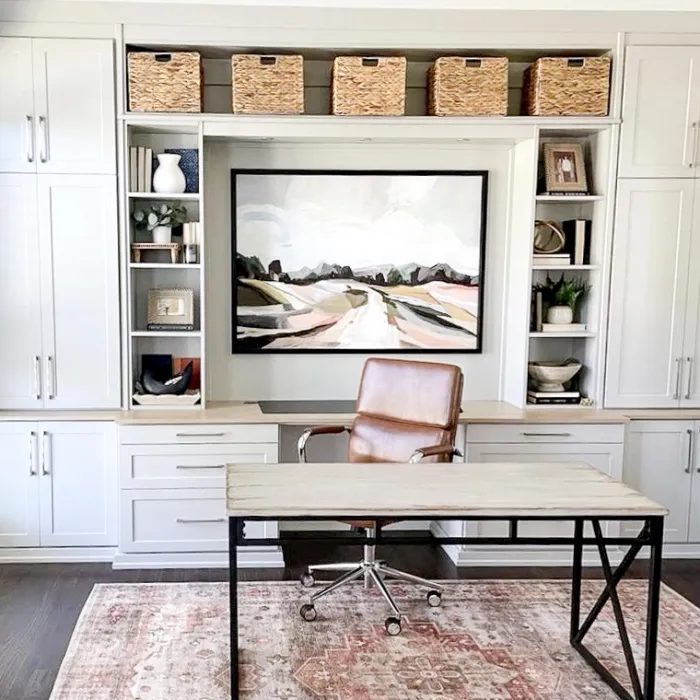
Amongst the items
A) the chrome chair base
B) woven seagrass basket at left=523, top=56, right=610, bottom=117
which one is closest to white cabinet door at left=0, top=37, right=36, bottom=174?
the chrome chair base

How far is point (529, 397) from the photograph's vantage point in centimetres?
407

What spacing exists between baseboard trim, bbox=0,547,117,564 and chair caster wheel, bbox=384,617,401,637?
60.8 inches

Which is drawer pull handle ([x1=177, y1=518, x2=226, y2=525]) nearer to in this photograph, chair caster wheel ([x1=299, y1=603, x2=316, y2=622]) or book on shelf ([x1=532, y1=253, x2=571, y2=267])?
chair caster wheel ([x1=299, y1=603, x2=316, y2=622])

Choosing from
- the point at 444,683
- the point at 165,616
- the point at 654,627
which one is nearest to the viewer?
the point at 654,627

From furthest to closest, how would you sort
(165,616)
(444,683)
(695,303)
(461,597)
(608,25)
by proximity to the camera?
(695,303) < (608,25) < (461,597) < (165,616) < (444,683)

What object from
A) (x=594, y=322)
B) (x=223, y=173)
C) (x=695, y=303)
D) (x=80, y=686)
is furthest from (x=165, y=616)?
(x=695, y=303)

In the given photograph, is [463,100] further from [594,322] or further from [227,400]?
[227,400]

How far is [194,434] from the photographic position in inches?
146

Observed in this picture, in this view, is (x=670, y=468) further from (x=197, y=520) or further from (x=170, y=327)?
(x=170, y=327)

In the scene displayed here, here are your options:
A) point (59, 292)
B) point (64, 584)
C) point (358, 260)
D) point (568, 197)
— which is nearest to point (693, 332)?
point (568, 197)

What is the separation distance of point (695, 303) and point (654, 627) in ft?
6.77

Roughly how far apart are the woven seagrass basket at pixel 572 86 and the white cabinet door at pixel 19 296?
256cm

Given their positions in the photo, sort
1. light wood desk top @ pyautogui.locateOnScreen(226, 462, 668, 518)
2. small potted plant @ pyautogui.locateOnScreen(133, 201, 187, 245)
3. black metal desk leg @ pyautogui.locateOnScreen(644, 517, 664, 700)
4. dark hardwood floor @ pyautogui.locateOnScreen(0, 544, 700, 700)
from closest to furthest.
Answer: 1. light wood desk top @ pyautogui.locateOnScreen(226, 462, 668, 518)
2. black metal desk leg @ pyautogui.locateOnScreen(644, 517, 664, 700)
3. dark hardwood floor @ pyautogui.locateOnScreen(0, 544, 700, 700)
4. small potted plant @ pyautogui.locateOnScreen(133, 201, 187, 245)

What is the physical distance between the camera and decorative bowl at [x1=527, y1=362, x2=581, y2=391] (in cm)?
405
